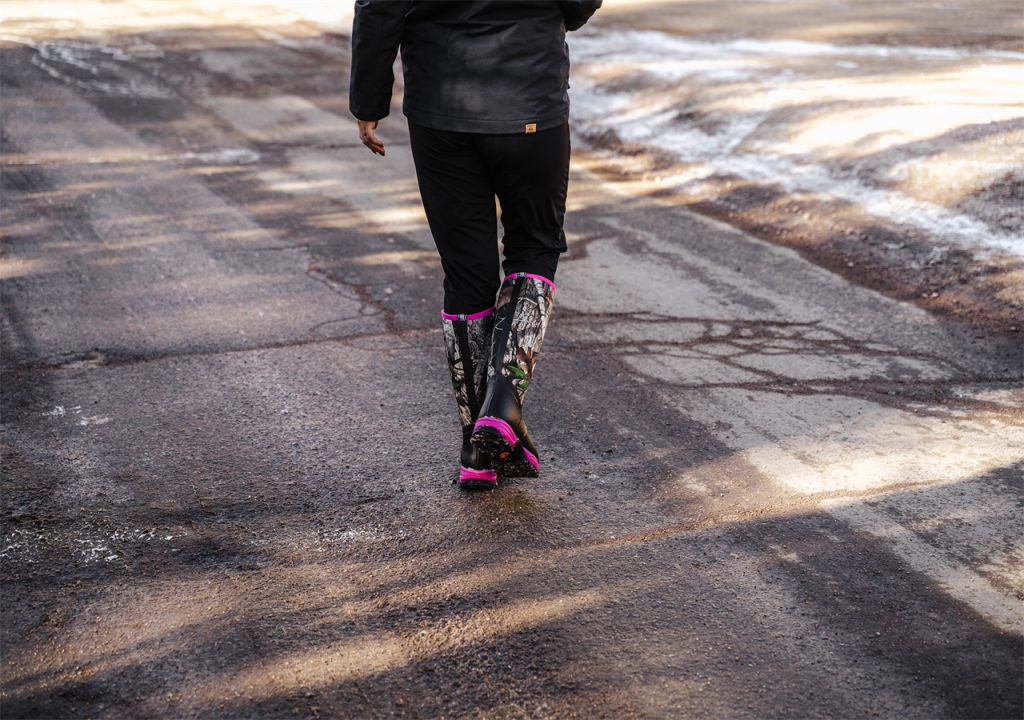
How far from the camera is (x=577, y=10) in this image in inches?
134

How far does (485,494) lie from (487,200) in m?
0.95

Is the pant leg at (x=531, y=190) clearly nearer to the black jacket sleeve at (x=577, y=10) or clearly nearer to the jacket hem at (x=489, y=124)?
the jacket hem at (x=489, y=124)

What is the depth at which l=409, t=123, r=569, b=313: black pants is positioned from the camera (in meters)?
3.46

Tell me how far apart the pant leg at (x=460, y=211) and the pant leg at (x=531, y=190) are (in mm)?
50

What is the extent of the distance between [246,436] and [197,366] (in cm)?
79

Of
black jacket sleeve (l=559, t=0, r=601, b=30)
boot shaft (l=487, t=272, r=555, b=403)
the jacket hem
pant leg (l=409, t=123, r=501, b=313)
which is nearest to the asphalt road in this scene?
boot shaft (l=487, t=272, r=555, b=403)

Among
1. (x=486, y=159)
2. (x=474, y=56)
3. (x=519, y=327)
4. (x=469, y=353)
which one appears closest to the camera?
(x=474, y=56)

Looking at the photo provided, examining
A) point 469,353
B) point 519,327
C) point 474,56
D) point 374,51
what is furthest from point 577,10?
point 469,353

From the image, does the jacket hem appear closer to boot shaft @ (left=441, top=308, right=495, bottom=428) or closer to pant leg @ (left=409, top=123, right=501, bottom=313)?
pant leg @ (left=409, top=123, right=501, bottom=313)

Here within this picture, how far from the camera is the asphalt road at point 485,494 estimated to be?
272cm

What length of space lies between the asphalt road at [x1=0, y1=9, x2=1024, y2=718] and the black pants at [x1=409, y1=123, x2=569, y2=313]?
0.70 m

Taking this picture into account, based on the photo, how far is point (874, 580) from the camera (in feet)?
10.3

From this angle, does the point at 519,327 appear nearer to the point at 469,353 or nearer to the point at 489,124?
the point at 469,353

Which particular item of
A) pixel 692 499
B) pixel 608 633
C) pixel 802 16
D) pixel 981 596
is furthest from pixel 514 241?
pixel 802 16
